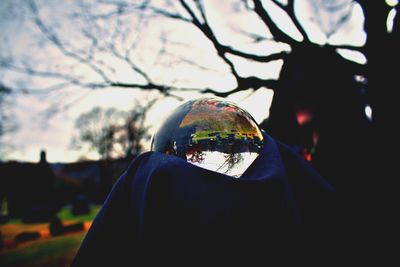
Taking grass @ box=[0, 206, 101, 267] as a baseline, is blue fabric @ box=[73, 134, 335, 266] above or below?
above

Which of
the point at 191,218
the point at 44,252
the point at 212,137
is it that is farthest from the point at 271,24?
the point at 44,252

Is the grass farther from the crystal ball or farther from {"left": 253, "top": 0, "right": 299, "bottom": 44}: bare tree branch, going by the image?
{"left": 253, "top": 0, "right": 299, "bottom": 44}: bare tree branch

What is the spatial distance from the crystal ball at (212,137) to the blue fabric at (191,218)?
1.22ft

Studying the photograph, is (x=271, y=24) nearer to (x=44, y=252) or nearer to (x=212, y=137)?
(x=212, y=137)

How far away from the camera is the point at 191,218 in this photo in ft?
3.16

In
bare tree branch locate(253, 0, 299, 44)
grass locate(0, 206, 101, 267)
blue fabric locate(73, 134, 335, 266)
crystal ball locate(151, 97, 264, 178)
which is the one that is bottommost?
grass locate(0, 206, 101, 267)

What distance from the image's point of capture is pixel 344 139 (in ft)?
14.6

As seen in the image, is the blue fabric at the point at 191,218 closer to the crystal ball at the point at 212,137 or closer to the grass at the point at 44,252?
the crystal ball at the point at 212,137

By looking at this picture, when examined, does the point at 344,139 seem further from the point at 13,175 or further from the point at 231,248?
the point at 13,175

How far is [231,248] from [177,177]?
38cm

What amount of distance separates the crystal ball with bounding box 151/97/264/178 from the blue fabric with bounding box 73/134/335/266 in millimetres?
372

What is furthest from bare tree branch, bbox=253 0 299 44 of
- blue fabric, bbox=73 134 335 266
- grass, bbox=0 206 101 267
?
grass, bbox=0 206 101 267

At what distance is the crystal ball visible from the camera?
152 cm

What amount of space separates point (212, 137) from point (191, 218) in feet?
2.44
